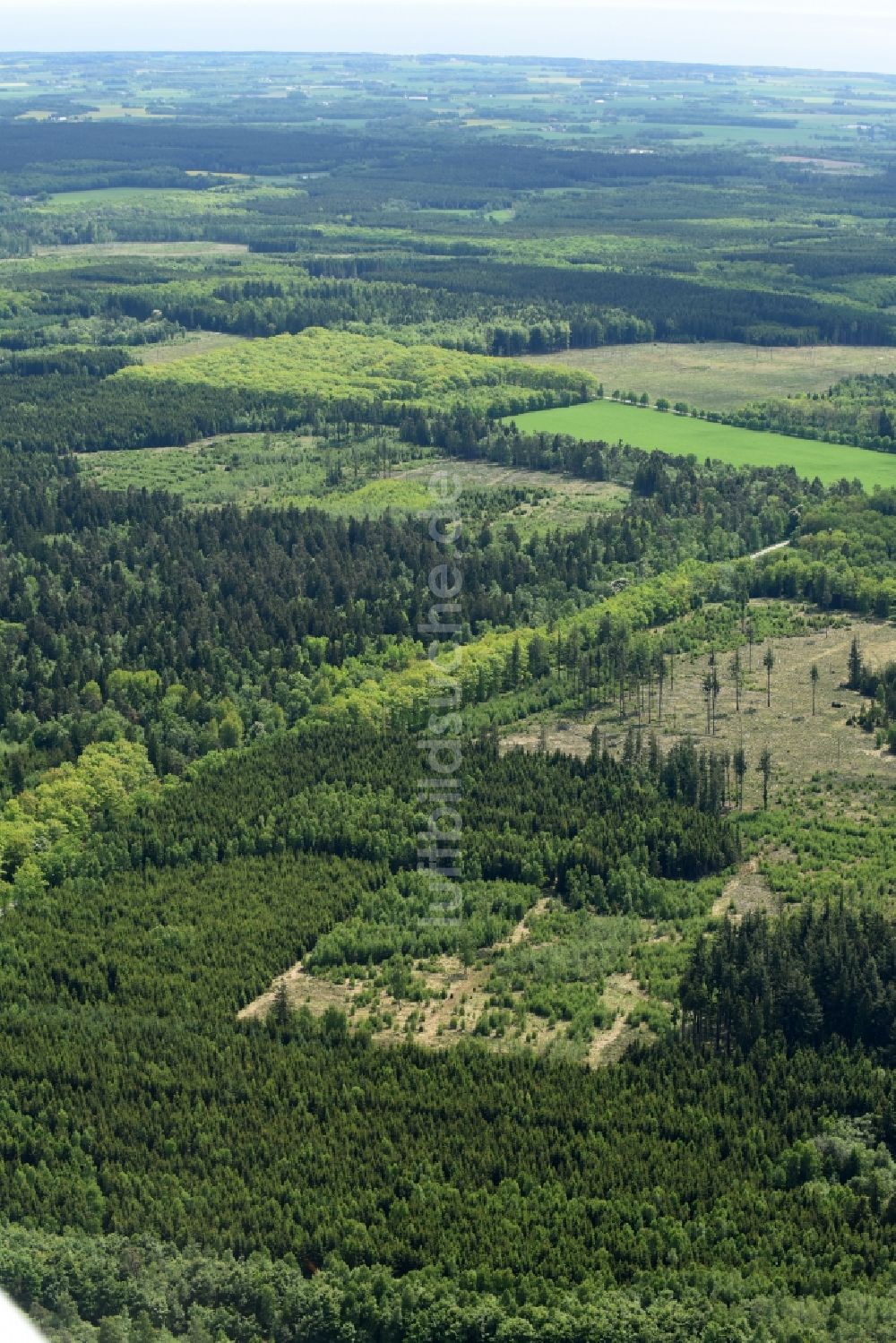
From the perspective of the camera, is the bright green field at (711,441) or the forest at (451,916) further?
the bright green field at (711,441)

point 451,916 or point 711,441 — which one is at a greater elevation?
point 451,916

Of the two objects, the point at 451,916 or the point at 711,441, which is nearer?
the point at 451,916

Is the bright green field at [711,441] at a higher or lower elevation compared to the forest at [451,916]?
lower

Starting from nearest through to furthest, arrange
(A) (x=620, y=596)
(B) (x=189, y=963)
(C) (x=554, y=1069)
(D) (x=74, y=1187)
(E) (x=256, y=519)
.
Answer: (D) (x=74, y=1187) < (C) (x=554, y=1069) < (B) (x=189, y=963) < (A) (x=620, y=596) < (E) (x=256, y=519)

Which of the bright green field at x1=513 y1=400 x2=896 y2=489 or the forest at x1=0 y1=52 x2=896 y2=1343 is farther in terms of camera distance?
the bright green field at x1=513 y1=400 x2=896 y2=489

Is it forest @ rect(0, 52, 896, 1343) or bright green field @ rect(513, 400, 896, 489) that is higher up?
forest @ rect(0, 52, 896, 1343)

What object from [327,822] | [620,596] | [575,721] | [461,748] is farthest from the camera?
[620,596]

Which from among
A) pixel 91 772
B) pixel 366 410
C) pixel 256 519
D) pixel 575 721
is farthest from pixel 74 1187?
pixel 366 410

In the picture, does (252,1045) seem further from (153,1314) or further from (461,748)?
(461,748)
